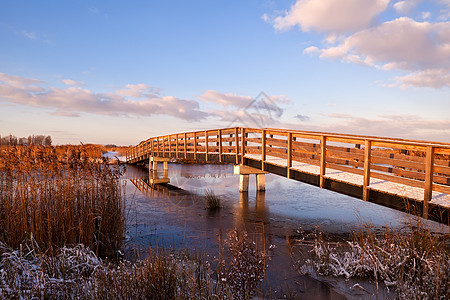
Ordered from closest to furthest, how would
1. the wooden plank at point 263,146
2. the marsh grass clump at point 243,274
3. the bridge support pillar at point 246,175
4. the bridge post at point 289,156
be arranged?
the marsh grass clump at point 243,274
the bridge post at point 289,156
the wooden plank at point 263,146
the bridge support pillar at point 246,175

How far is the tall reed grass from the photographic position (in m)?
5.11

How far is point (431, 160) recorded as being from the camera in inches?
224

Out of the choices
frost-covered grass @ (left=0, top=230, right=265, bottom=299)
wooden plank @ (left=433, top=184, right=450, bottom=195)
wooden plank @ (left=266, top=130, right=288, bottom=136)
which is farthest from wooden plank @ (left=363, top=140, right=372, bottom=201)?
frost-covered grass @ (left=0, top=230, right=265, bottom=299)

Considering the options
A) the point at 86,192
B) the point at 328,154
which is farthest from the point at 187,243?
the point at 328,154

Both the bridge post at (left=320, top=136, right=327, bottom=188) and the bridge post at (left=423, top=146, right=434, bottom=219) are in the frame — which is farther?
the bridge post at (left=320, top=136, right=327, bottom=188)

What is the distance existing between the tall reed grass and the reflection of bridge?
5.62m

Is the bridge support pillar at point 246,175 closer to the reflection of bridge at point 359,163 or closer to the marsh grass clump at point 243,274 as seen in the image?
the reflection of bridge at point 359,163

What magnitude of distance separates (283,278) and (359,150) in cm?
421

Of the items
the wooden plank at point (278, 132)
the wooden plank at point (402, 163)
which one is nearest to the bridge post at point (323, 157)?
the wooden plank at point (402, 163)

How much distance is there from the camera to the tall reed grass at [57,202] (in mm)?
5109

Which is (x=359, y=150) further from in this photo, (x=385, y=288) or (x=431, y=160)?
(x=385, y=288)

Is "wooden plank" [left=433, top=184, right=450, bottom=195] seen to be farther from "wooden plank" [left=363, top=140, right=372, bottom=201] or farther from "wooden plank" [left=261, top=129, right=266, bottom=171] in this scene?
"wooden plank" [left=261, top=129, right=266, bottom=171]

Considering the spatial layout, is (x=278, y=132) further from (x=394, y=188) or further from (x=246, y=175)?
(x=394, y=188)

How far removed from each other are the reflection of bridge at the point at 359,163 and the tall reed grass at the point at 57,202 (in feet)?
18.4
